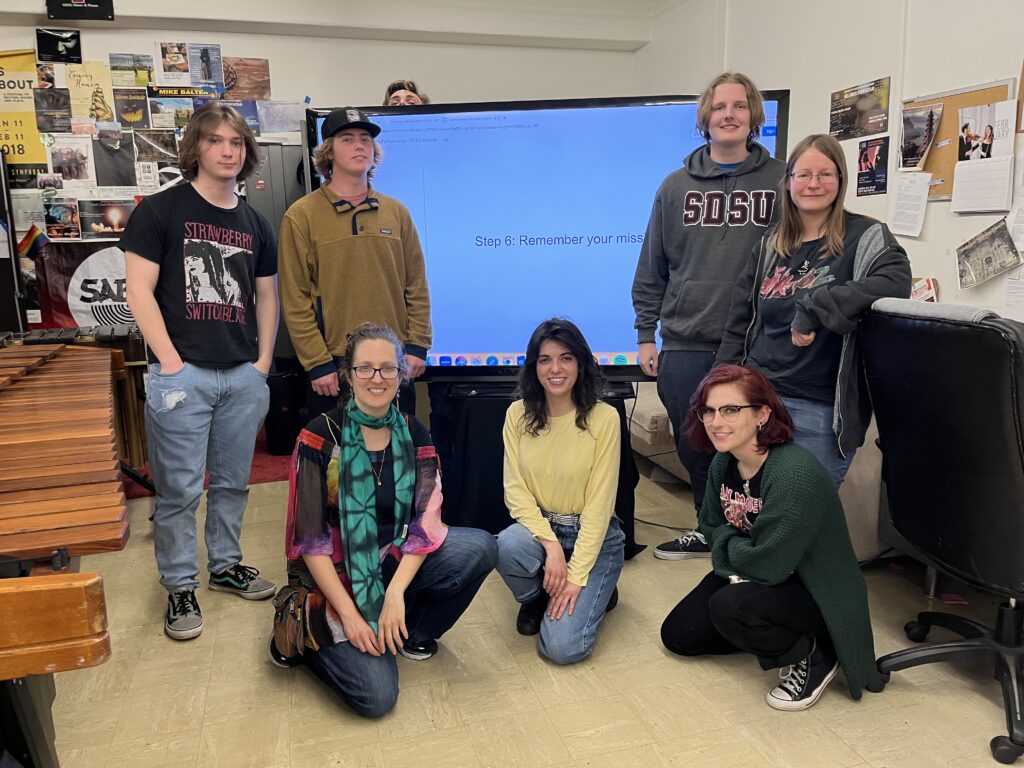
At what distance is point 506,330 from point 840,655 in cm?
160

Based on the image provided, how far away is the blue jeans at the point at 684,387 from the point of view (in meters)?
2.49

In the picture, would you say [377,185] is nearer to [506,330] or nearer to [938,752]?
[506,330]

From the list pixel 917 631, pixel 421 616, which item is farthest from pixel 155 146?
pixel 917 631

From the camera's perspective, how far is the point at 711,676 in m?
1.99

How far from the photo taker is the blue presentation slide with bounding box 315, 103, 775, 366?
276cm

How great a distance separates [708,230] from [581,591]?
120 cm

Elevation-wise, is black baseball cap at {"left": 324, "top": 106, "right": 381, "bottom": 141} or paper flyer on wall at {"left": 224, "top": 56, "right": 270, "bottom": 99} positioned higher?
paper flyer on wall at {"left": 224, "top": 56, "right": 270, "bottom": 99}

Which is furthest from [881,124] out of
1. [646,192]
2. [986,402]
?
[986,402]

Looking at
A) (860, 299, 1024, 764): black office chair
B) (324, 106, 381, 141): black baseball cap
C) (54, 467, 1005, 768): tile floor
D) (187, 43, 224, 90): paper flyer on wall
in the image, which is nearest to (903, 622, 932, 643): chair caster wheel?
(54, 467, 1005, 768): tile floor

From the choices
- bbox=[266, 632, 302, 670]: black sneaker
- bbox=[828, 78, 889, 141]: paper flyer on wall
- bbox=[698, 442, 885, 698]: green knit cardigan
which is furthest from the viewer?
bbox=[828, 78, 889, 141]: paper flyer on wall

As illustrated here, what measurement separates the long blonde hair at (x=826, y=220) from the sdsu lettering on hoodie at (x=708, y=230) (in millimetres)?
207

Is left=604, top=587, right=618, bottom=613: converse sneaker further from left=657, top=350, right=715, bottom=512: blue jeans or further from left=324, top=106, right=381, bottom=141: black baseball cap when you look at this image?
left=324, top=106, right=381, bottom=141: black baseball cap

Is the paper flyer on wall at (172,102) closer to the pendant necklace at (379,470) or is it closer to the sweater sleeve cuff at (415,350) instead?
the sweater sleeve cuff at (415,350)

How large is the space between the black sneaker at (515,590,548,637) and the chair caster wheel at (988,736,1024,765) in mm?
1130
